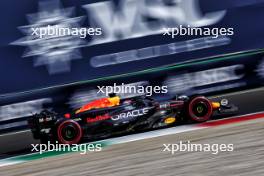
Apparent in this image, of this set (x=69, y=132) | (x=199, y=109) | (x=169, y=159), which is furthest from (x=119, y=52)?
(x=169, y=159)

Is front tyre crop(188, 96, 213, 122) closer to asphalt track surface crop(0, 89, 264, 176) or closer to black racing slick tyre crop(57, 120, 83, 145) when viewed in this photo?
asphalt track surface crop(0, 89, 264, 176)

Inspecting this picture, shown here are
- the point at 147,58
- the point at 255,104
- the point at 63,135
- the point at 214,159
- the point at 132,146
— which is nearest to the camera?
the point at 214,159

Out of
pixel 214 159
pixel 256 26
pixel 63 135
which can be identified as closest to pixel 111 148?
pixel 63 135

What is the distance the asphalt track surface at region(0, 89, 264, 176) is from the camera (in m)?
5.88

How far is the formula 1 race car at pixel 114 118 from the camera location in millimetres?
7789

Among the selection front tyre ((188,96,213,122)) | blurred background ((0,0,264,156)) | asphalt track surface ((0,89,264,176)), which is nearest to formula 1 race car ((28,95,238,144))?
front tyre ((188,96,213,122))

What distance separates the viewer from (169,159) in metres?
6.38

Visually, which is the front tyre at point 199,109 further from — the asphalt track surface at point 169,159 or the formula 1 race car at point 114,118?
the asphalt track surface at point 169,159

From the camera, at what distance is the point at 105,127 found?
7.88 m

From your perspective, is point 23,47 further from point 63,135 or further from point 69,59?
point 63,135

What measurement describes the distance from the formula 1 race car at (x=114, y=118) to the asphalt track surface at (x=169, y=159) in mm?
525

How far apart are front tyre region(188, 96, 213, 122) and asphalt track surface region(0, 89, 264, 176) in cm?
46

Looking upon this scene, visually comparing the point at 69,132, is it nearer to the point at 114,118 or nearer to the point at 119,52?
the point at 114,118

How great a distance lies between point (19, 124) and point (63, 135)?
5.63ft
